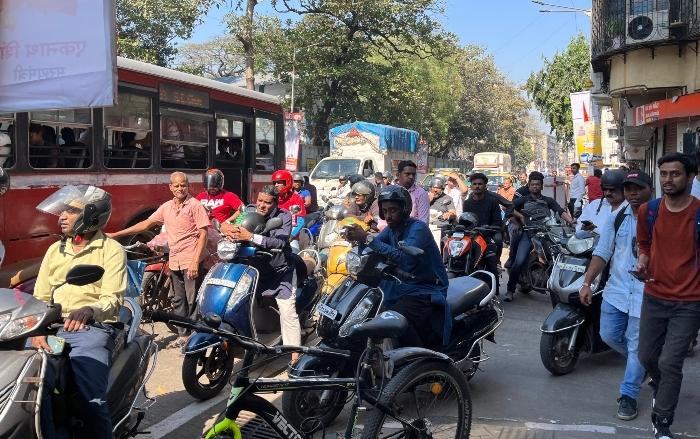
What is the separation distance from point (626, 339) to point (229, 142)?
7.49m

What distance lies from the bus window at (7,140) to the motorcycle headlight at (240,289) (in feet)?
11.9

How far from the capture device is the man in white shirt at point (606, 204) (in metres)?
5.70

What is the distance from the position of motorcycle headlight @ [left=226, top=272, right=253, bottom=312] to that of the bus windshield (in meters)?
16.1

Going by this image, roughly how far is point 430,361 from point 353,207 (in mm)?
4014

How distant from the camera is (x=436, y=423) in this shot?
362cm

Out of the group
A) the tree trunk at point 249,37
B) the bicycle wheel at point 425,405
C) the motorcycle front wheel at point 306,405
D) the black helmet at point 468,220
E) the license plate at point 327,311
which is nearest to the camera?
the bicycle wheel at point 425,405

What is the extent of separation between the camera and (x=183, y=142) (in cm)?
981

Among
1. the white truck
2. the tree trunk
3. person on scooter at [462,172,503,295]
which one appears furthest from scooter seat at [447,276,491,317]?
the tree trunk

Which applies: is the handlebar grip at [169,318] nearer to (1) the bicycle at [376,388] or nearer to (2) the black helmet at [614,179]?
(1) the bicycle at [376,388]

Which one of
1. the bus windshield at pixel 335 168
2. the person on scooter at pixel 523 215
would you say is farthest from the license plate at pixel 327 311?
the bus windshield at pixel 335 168

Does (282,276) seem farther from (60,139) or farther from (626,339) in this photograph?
(60,139)

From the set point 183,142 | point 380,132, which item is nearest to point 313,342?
point 183,142

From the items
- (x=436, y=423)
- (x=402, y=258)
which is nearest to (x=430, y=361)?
(x=436, y=423)

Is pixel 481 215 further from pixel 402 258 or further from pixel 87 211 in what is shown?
pixel 87 211
